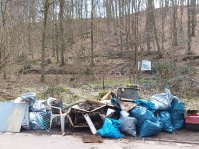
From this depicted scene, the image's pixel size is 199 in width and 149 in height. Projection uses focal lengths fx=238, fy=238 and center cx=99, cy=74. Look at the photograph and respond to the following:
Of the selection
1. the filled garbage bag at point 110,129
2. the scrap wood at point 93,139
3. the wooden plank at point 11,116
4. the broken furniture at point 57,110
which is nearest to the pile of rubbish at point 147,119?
the filled garbage bag at point 110,129

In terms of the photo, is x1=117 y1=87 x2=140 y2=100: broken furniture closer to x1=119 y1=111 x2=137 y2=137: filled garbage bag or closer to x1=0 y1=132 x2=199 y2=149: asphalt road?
x1=119 y1=111 x2=137 y2=137: filled garbage bag

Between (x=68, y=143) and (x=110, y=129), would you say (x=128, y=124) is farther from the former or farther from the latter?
(x=68, y=143)

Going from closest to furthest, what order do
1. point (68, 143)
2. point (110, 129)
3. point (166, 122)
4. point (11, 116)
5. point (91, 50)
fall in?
point (68, 143) → point (110, 129) → point (166, 122) → point (11, 116) → point (91, 50)

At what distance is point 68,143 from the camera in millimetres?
4984

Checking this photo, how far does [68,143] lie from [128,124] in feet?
4.69

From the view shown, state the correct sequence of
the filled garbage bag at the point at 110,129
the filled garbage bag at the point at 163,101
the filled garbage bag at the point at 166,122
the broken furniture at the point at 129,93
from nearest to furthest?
the filled garbage bag at the point at 110,129 < the filled garbage bag at the point at 166,122 < the filled garbage bag at the point at 163,101 < the broken furniture at the point at 129,93

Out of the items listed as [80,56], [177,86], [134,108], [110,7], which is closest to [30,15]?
[80,56]

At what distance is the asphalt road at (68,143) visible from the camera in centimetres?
477

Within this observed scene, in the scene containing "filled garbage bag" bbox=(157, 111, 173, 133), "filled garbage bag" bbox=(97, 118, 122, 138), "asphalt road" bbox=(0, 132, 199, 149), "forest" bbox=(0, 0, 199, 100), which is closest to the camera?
"asphalt road" bbox=(0, 132, 199, 149)

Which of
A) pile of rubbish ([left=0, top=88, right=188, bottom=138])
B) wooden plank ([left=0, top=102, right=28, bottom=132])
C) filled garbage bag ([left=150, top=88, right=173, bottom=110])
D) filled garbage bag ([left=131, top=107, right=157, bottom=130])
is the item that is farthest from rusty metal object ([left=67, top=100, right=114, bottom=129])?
wooden plank ([left=0, top=102, right=28, bottom=132])

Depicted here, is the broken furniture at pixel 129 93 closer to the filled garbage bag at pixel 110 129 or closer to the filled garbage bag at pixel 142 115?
the filled garbage bag at pixel 142 115

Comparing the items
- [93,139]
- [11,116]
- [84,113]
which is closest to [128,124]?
[93,139]

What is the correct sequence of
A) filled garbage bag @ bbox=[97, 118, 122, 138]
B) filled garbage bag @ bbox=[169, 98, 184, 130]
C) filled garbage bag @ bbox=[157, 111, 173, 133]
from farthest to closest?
filled garbage bag @ bbox=[169, 98, 184, 130], filled garbage bag @ bbox=[157, 111, 173, 133], filled garbage bag @ bbox=[97, 118, 122, 138]

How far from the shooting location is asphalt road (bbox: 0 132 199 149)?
15.6 ft
